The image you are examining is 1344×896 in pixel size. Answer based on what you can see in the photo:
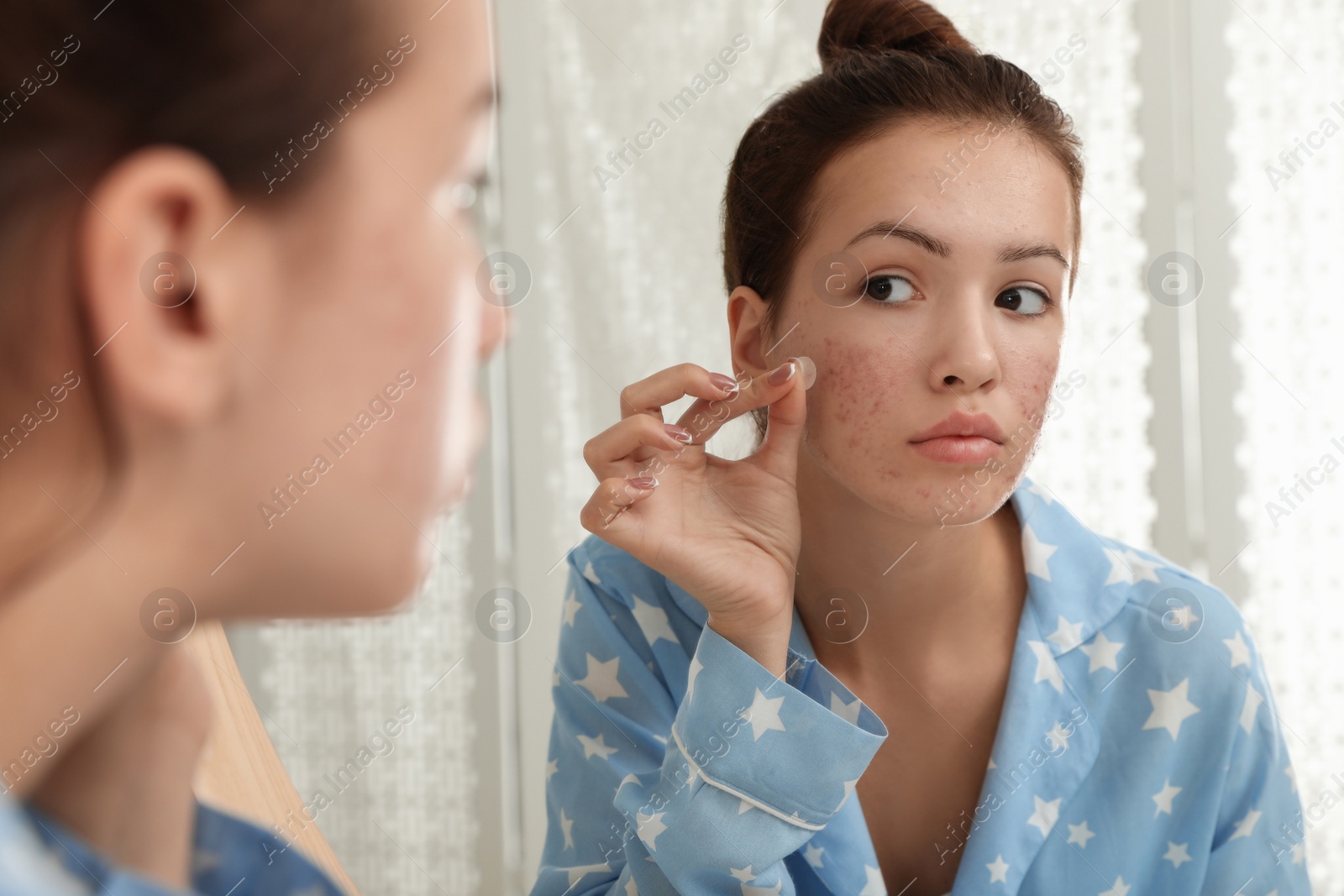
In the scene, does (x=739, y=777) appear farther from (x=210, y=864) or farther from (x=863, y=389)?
(x=210, y=864)

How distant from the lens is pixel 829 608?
948mm

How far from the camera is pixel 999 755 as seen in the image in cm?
83

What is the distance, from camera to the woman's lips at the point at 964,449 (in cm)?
76

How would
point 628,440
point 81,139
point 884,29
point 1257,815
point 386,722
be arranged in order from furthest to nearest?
1. point 386,722
2. point 884,29
3. point 1257,815
4. point 628,440
5. point 81,139

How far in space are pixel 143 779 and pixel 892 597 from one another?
2.58 feet

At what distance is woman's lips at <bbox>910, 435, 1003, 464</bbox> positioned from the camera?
0.76 m

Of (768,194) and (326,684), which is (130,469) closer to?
(768,194)

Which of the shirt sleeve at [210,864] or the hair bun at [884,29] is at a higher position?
the shirt sleeve at [210,864]

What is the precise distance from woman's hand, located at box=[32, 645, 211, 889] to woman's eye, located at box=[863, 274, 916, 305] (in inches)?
25.0

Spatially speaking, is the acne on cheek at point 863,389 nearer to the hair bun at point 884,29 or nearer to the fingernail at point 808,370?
the fingernail at point 808,370

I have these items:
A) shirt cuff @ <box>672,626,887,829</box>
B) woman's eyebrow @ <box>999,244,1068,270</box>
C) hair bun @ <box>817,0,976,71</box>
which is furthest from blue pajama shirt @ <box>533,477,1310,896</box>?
hair bun @ <box>817,0,976,71</box>

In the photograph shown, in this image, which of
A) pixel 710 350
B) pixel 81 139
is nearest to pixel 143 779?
pixel 81 139

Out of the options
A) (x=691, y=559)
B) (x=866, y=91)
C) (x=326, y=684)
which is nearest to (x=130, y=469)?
(x=691, y=559)

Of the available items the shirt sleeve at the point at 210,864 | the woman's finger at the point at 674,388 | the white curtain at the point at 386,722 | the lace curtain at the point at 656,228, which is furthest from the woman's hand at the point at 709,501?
the white curtain at the point at 386,722
